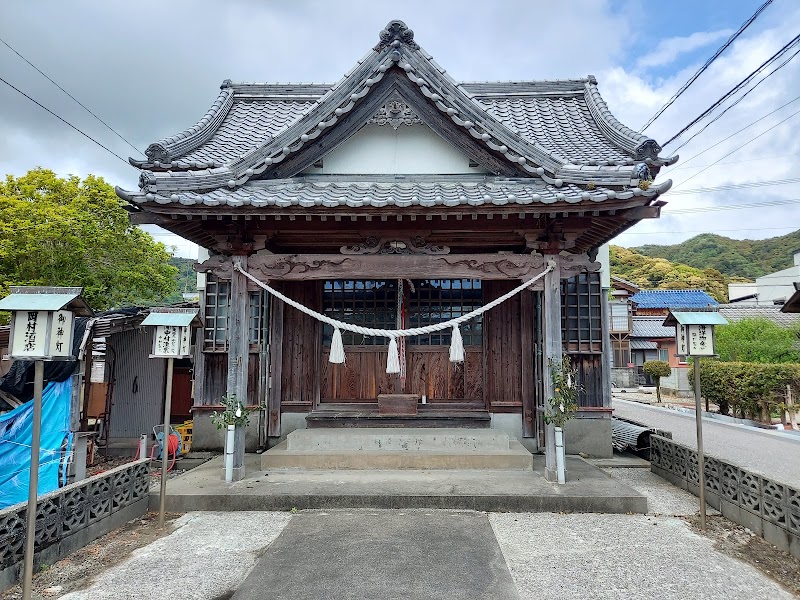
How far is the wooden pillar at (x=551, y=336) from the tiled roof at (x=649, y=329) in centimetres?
3506

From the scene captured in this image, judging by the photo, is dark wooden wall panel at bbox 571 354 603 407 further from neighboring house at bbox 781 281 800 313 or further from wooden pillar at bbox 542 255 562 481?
neighboring house at bbox 781 281 800 313

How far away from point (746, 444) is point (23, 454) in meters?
16.1

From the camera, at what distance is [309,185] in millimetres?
8000

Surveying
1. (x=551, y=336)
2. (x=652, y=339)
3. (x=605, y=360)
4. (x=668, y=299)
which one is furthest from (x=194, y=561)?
(x=668, y=299)

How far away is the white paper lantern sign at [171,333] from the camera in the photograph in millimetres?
6781

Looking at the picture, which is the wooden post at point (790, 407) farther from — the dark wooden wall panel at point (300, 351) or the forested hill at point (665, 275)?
the forested hill at point (665, 275)

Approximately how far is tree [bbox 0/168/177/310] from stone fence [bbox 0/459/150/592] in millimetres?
11799

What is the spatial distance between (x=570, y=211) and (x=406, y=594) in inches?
202

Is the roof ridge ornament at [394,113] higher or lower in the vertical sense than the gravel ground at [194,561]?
higher

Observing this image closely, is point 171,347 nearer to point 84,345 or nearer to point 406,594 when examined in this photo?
point 84,345

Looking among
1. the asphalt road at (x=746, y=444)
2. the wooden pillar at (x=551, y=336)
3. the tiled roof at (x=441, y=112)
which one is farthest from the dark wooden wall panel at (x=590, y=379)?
the tiled roof at (x=441, y=112)

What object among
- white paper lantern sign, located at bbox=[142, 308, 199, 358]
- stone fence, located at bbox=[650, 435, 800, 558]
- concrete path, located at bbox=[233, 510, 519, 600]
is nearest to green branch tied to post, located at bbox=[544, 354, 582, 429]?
concrete path, located at bbox=[233, 510, 519, 600]

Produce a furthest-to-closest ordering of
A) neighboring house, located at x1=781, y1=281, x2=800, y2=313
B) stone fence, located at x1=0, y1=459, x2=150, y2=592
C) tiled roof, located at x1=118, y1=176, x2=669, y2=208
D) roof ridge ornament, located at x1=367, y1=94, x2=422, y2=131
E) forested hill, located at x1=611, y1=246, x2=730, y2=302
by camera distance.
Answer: forested hill, located at x1=611, y1=246, x2=730, y2=302 → roof ridge ornament, located at x1=367, y1=94, x2=422, y2=131 → tiled roof, located at x1=118, y1=176, x2=669, y2=208 → neighboring house, located at x1=781, y1=281, x2=800, y2=313 → stone fence, located at x1=0, y1=459, x2=150, y2=592

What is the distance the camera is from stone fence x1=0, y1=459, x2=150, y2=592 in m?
4.50
